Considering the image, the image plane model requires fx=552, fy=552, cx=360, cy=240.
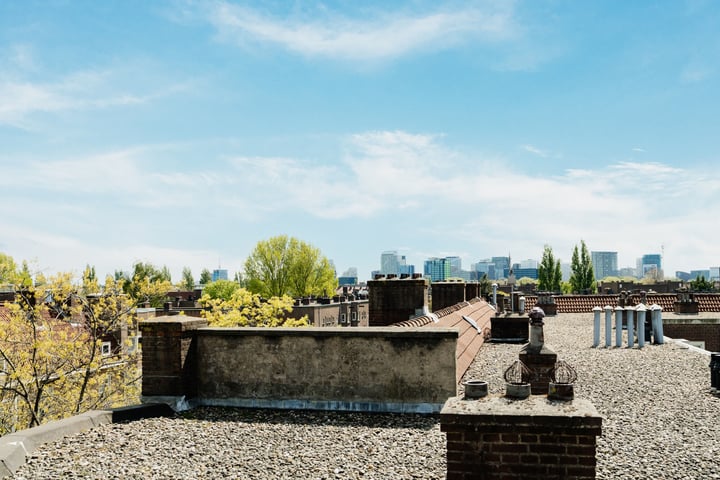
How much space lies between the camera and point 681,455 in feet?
23.3

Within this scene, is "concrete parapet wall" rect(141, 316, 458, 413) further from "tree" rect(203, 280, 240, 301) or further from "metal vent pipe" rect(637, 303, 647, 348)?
"tree" rect(203, 280, 240, 301)

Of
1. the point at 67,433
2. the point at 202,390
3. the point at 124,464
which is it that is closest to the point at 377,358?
the point at 202,390

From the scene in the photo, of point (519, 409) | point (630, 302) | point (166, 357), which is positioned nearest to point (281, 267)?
point (630, 302)

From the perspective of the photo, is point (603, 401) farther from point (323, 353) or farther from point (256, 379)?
point (256, 379)

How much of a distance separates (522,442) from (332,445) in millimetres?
3629

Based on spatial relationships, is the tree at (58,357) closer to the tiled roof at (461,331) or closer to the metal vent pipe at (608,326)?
the tiled roof at (461,331)

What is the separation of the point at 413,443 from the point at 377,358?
6.93ft

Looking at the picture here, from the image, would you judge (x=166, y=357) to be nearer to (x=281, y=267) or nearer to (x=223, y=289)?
(x=281, y=267)

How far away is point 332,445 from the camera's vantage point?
7539mm

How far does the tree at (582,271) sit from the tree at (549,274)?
2.44 m

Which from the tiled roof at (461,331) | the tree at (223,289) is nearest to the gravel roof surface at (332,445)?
the tiled roof at (461,331)

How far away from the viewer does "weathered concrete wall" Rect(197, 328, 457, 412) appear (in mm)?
9273

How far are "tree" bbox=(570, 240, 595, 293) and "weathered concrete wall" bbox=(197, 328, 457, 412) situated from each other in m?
84.6

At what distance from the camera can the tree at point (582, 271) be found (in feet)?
291
